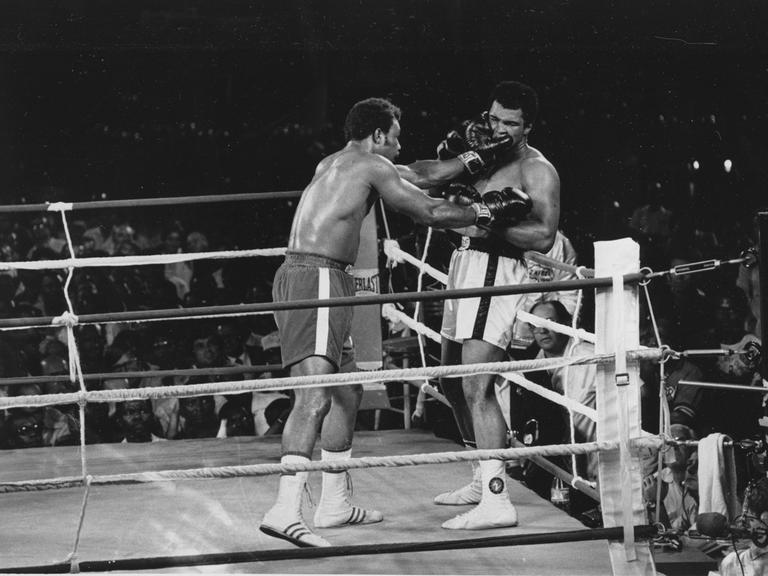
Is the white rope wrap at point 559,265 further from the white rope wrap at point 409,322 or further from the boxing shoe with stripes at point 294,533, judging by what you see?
the boxing shoe with stripes at point 294,533

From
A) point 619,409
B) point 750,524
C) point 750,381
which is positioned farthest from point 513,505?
point 750,381

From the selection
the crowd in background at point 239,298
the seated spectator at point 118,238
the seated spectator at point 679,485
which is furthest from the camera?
the seated spectator at point 118,238

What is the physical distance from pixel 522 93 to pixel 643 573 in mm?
1439

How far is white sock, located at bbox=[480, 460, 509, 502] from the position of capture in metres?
2.67

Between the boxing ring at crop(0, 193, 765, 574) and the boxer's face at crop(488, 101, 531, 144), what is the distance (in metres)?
0.85

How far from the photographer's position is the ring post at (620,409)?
210 centimetres

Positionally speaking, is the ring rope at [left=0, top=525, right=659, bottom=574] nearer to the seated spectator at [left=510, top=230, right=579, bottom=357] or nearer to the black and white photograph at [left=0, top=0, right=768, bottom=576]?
the black and white photograph at [left=0, top=0, right=768, bottom=576]

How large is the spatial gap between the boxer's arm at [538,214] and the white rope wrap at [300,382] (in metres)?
0.75

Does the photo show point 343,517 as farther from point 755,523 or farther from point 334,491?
point 755,523

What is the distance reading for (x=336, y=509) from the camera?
8.96 feet

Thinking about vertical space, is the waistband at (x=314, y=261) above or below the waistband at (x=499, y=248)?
below

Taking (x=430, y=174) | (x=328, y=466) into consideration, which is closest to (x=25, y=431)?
(x=430, y=174)

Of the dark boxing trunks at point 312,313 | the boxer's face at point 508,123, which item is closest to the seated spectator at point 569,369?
the boxer's face at point 508,123

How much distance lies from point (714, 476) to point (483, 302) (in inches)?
29.3
